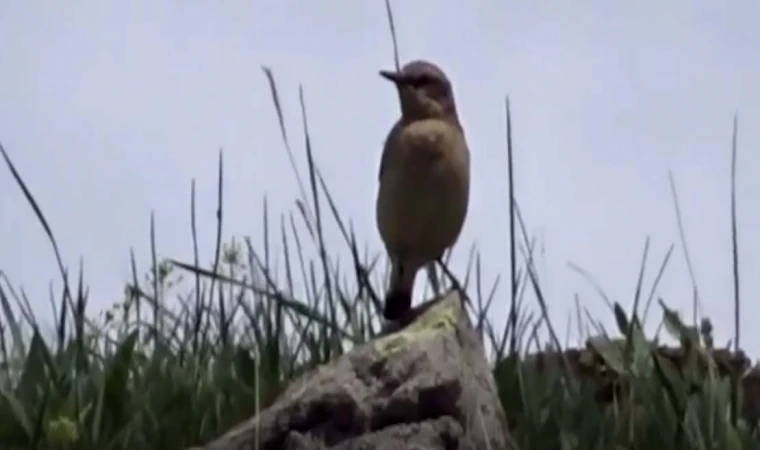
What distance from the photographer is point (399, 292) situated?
3609 mm

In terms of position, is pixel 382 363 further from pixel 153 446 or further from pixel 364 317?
pixel 364 317

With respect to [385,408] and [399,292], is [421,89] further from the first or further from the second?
[385,408]

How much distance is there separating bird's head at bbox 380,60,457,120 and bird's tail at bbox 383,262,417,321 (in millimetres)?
415

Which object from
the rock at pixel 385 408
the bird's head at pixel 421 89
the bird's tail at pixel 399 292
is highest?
the bird's head at pixel 421 89

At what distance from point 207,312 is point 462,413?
1156mm

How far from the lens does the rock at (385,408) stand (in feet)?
7.53

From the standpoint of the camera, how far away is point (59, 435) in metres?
2.55

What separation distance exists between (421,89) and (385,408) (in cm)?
175

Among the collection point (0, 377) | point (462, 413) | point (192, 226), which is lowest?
point (462, 413)

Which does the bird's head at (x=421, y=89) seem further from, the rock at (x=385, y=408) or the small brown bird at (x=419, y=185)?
the rock at (x=385, y=408)

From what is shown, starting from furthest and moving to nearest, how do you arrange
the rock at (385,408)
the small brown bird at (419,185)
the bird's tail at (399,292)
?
the small brown bird at (419,185) → the bird's tail at (399,292) → the rock at (385,408)

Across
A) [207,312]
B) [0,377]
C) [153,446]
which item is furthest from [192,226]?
[153,446]

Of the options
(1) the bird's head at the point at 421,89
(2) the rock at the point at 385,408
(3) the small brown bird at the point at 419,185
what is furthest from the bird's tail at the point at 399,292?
(2) the rock at the point at 385,408

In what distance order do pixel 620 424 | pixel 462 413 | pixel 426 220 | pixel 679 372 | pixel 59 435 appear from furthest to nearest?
pixel 426 220 → pixel 679 372 → pixel 620 424 → pixel 59 435 → pixel 462 413
